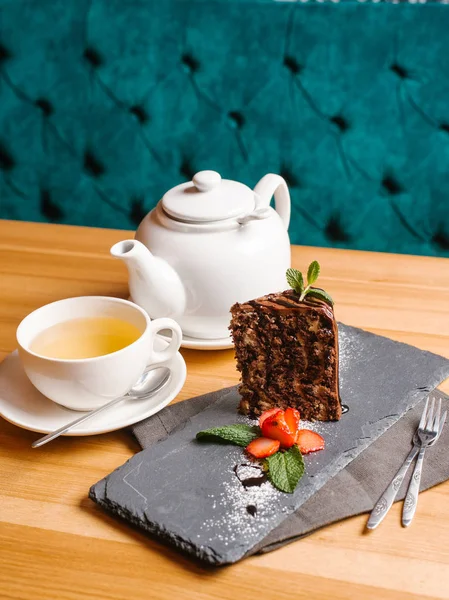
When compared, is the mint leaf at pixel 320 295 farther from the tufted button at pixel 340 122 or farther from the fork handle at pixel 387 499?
the tufted button at pixel 340 122

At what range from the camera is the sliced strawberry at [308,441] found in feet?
2.53

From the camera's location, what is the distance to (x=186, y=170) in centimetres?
165

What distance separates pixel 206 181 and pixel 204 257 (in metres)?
0.12

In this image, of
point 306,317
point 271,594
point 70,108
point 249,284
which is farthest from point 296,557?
point 70,108

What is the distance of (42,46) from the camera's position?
161 cm

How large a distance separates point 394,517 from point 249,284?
391mm

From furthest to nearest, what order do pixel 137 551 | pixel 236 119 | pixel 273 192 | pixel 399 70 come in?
1. pixel 236 119
2. pixel 399 70
3. pixel 273 192
4. pixel 137 551

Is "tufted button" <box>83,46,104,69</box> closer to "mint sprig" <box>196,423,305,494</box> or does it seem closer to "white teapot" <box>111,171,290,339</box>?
"white teapot" <box>111,171,290,339</box>

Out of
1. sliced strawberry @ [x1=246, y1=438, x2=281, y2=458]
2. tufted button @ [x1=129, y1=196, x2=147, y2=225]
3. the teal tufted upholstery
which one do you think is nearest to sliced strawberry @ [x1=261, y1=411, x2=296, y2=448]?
sliced strawberry @ [x1=246, y1=438, x2=281, y2=458]

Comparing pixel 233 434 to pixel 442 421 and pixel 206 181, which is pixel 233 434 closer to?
pixel 442 421

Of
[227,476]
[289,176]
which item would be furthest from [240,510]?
[289,176]

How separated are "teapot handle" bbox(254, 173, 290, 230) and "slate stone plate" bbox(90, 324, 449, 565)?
0.29 meters

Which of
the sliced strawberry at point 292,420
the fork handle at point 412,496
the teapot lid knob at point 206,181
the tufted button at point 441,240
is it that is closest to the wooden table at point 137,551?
the fork handle at point 412,496

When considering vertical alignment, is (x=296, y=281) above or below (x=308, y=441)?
above
